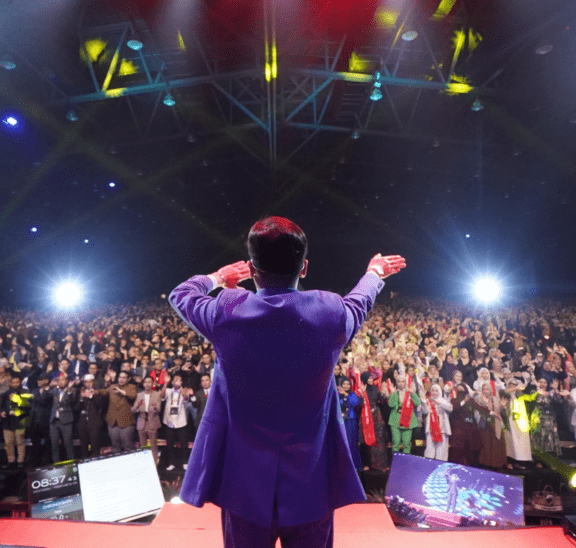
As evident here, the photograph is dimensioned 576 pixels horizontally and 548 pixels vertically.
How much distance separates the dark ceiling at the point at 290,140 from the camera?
4820 millimetres

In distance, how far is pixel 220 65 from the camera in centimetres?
614

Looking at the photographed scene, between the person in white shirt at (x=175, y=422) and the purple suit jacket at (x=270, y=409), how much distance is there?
4.68 m

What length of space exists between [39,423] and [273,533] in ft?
18.3

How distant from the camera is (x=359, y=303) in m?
0.99

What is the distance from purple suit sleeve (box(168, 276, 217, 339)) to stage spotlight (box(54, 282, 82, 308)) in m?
13.9

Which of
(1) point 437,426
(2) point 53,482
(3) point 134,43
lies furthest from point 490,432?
(3) point 134,43

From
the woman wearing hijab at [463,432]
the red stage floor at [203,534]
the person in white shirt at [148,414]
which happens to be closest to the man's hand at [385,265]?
the red stage floor at [203,534]

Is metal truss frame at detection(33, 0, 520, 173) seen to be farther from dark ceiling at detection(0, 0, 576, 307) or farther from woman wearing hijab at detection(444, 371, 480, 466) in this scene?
woman wearing hijab at detection(444, 371, 480, 466)

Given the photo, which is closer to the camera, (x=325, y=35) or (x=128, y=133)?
(x=325, y=35)

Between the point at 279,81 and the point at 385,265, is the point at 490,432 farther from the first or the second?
the point at 279,81

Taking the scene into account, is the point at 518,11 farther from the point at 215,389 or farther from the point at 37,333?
the point at 37,333

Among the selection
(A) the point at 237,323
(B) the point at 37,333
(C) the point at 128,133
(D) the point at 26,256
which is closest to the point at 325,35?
(C) the point at 128,133

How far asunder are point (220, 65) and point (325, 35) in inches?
73.0

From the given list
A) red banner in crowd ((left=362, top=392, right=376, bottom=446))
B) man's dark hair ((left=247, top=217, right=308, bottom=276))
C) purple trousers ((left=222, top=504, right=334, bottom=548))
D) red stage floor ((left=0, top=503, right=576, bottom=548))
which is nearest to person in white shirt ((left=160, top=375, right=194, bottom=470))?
red banner in crowd ((left=362, top=392, right=376, bottom=446))
